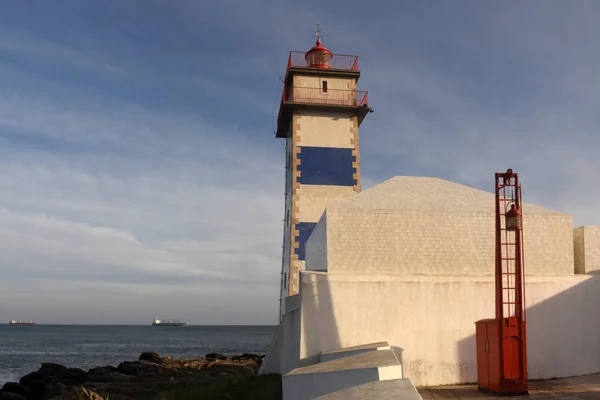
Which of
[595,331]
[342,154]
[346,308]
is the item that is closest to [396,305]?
[346,308]

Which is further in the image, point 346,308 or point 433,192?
point 433,192

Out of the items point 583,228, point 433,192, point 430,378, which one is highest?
point 433,192

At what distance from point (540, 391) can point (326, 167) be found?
13.4m

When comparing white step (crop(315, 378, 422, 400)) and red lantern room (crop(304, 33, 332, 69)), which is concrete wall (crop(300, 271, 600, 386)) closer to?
white step (crop(315, 378, 422, 400))

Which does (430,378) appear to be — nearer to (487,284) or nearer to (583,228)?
(487,284)

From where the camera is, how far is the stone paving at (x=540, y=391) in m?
10.5

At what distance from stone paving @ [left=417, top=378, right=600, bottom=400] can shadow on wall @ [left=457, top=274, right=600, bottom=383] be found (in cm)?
54

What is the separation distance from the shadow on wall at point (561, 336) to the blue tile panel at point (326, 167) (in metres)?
10.4

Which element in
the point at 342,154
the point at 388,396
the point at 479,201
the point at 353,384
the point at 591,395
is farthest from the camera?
the point at 342,154

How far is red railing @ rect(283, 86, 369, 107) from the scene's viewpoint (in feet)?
79.0

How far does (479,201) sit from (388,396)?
28.4 ft

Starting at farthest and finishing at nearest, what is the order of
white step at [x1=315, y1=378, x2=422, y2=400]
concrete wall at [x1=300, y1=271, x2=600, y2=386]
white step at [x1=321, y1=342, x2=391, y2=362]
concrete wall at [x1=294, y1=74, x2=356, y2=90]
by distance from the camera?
concrete wall at [x1=294, y1=74, x2=356, y2=90], concrete wall at [x1=300, y1=271, x2=600, y2=386], white step at [x1=321, y1=342, x2=391, y2=362], white step at [x1=315, y1=378, x2=422, y2=400]

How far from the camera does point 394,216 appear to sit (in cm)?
1430

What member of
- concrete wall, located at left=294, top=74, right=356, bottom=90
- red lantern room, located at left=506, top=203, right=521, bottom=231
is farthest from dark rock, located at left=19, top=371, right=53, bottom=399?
red lantern room, located at left=506, top=203, right=521, bottom=231
